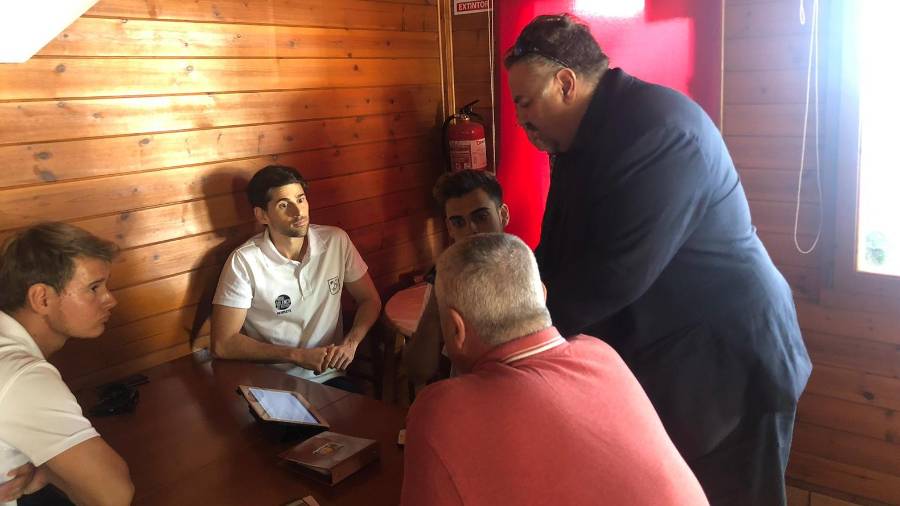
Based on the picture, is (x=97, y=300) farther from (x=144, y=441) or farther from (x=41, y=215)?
(x=41, y=215)

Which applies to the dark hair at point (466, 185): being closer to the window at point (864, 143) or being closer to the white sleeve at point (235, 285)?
the white sleeve at point (235, 285)

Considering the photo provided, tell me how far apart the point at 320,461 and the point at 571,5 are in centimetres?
218

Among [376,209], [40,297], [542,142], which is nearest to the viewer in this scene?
[40,297]

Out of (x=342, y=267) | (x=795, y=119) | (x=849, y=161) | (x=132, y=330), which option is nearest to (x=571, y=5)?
(x=795, y=119)

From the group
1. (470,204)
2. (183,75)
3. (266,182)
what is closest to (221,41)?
(183,75)

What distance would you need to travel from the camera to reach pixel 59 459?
→ 4.08ft

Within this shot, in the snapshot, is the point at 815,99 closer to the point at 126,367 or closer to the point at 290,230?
the point at 290,230

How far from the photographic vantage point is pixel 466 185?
2.14 m

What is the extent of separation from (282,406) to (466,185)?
897 millimetres

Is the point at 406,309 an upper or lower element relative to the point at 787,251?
lower

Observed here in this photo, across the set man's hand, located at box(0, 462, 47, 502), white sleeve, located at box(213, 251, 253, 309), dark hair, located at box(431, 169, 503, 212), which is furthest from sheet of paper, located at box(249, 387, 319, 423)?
dark hair, located at box(431, 169, 503, 212)

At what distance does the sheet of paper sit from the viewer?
157 cm

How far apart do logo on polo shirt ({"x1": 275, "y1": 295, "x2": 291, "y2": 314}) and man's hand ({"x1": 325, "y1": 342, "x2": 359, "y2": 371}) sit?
24 centimetres

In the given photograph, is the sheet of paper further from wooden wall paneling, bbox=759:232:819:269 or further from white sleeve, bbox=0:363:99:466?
wooden wall paneling, bbox=759:232:819:269
